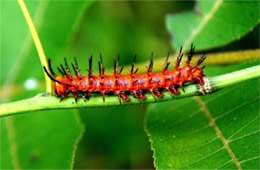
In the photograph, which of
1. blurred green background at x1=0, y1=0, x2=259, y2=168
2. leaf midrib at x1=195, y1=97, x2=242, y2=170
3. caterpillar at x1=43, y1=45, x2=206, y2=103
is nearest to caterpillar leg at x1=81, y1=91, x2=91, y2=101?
caterpillar at x1=43, y1=45, x2=206, y2=103

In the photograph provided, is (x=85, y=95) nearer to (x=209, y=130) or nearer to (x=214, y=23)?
(x=209, y=130)

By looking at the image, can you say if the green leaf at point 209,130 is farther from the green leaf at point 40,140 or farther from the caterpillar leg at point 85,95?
the green leaf at point 40,140

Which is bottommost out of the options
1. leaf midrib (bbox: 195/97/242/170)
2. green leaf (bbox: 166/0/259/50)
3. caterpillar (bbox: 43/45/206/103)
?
leaf midrib (bbox: 195/97/242/170)

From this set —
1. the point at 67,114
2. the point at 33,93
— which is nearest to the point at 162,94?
the point at 67,114

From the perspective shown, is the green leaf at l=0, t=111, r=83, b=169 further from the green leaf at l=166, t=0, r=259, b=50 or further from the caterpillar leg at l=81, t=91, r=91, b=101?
the green leaf at l=166, t=0, r=259, b=50

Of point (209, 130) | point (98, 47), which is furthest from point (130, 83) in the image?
point (98, 47)

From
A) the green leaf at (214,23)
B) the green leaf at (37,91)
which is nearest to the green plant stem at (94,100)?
the green leaf at (37,91)

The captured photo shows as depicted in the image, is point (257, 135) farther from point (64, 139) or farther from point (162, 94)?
point (64, 139)
